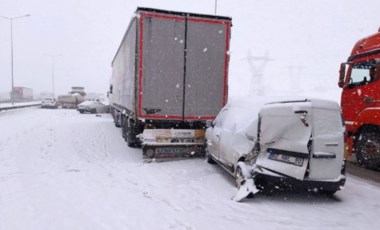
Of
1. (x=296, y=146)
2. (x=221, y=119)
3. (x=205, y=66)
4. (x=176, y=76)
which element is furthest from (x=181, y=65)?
(x=296, y=146)

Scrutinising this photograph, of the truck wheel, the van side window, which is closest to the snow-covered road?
the van side window

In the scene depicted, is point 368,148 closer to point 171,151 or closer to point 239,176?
point 239,176

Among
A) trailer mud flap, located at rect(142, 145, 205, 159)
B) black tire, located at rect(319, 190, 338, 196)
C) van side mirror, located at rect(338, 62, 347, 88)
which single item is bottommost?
black tire, located at rect(319, 190, 338, 196)

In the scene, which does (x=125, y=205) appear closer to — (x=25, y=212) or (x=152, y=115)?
(x=25, y=212)

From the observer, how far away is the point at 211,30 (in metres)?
9.94

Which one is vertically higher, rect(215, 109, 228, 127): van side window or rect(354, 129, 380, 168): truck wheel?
rect(215, 109, 228, 127): van side window

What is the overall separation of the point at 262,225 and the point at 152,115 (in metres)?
5.27

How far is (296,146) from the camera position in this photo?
20.3ft

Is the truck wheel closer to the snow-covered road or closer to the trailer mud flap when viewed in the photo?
the snow-covered road

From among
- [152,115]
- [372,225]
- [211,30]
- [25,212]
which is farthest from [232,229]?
[211,30]

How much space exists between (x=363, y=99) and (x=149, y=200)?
6552 mm

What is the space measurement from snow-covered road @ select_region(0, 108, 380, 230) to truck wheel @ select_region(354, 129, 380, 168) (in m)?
1.35

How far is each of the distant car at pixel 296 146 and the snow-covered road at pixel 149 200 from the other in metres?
0.46

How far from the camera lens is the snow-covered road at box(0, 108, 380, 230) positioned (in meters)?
5.19
